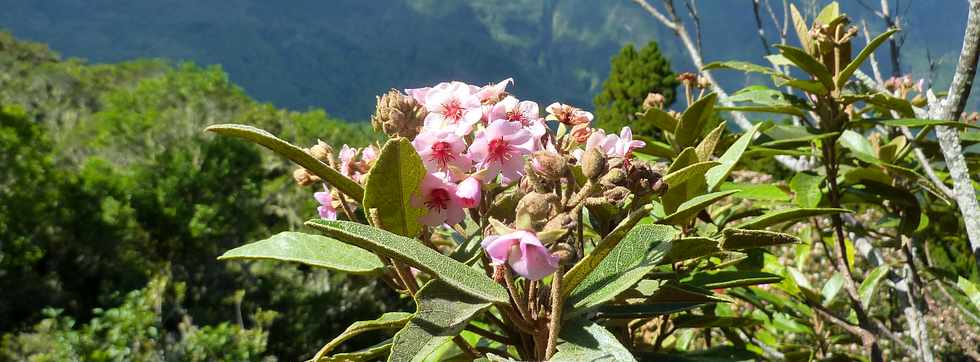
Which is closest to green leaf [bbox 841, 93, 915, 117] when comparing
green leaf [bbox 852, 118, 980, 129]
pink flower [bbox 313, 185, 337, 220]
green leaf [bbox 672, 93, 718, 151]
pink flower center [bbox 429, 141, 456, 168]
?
green leaf [bbox 852, 118, 980, 129]

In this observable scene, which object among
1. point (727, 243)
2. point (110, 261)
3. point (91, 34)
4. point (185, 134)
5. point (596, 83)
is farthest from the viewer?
point (596, 83)

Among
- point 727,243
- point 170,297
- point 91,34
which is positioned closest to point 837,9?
point 727,243

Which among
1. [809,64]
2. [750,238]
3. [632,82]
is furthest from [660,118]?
[632,82]

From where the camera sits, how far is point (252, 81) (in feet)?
277

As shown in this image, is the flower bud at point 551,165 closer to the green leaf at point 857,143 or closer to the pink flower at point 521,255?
the pink flower at point 521,255

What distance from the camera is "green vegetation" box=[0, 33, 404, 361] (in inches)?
193

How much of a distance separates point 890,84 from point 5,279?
7375mm

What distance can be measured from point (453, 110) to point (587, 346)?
0.42 meters

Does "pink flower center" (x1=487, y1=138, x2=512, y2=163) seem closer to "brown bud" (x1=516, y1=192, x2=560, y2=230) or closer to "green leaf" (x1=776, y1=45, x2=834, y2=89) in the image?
"brown bud" (x1=516, y1=192, x2=560, y2=230)

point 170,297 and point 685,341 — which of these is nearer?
point 685,341

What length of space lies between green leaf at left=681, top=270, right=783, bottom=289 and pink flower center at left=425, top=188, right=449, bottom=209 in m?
0.49

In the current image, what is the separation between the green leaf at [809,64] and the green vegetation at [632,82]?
37.4 ft

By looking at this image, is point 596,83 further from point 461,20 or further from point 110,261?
point 110,261

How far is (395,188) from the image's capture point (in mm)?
747
